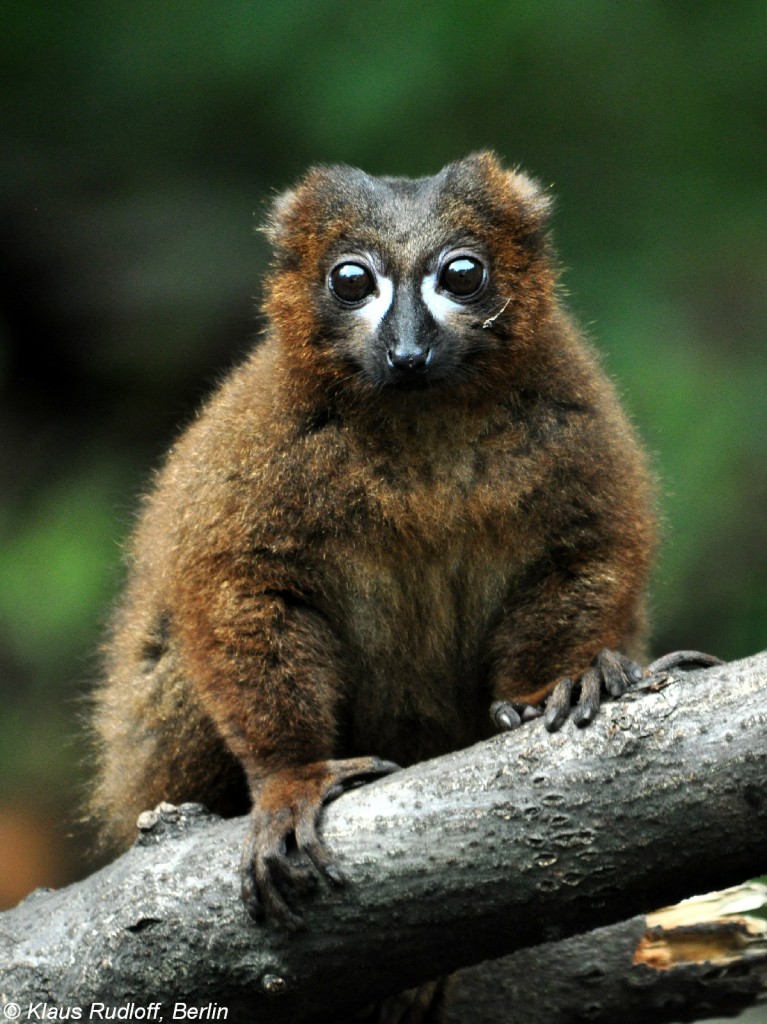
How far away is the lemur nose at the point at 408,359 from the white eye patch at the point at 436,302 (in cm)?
32

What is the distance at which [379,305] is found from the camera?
5676 millimetres

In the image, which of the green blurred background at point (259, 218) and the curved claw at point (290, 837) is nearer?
the curved claw at point (290, 837)

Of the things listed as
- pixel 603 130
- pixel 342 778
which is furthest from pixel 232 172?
pixel 342 778

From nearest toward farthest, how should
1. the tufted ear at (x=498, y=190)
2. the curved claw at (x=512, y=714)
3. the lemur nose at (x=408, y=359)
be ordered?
the curved claw at (x=512, y=714) < the lemur nose at (x=408, y=359) < the tufted ear at (x=498, y=190)

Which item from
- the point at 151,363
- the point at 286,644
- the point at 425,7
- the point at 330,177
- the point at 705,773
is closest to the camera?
the point at 705,773

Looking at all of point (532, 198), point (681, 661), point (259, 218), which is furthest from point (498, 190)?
point (259, 218)

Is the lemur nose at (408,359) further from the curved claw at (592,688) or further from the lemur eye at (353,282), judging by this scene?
the curved claw at (592,688)

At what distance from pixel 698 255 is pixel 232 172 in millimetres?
3106

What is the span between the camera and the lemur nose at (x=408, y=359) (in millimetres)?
5281

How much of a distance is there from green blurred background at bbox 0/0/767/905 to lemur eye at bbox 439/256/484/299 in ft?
9.99

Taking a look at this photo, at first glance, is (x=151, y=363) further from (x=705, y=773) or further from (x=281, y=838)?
(x=705, y=773)

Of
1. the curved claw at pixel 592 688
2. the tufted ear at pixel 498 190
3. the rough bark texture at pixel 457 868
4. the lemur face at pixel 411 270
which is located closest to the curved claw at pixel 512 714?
the curved claw at pixel 592 688

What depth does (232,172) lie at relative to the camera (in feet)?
32.3

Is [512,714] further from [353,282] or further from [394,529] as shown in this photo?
[353,282]
